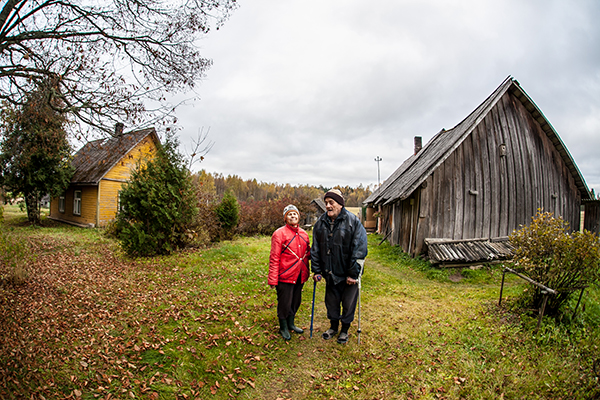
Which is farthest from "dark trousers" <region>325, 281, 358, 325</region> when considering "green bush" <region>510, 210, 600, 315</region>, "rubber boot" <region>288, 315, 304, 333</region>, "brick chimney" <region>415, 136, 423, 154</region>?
"brick chimney" <region>415, 136, 423, 154</region>

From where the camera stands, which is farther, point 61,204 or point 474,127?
point 61,204

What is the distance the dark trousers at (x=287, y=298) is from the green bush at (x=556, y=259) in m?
3.92

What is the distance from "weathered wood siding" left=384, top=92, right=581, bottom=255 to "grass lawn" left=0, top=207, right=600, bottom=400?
3627 mm

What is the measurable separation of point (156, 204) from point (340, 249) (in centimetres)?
764

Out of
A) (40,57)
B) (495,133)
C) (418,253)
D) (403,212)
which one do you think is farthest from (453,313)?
(40,57)

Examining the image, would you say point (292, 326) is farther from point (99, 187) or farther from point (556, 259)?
point (99, 187)

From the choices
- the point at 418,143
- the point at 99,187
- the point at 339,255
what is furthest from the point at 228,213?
the point at 418,143

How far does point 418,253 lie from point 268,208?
39.9ft

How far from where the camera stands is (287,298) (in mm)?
4863

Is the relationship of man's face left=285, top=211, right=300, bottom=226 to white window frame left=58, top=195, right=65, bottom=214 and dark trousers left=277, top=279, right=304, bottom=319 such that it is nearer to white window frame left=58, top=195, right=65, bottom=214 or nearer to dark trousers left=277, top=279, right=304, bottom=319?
dark trousers left=277, top=279, right=304, bottom=319

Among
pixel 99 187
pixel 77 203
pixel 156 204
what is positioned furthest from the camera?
pixel 77 203

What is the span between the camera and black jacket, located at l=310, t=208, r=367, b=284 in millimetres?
4621

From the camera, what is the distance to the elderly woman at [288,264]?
4.74 meters

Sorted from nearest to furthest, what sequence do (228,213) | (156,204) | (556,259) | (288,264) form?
(288,264) → (556,259) → (156,204) → (228,213)
